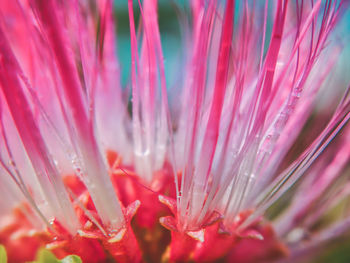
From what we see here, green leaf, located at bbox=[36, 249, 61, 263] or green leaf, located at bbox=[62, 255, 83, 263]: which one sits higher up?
green leaf, located at bbox=[36, 249, 61, 263]

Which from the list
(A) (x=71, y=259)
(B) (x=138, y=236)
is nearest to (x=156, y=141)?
(B) (x=138, y=236)

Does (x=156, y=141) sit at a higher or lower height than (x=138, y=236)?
higher

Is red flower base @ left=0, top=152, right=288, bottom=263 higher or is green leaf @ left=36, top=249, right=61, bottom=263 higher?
green leaf @ left=36, top=249, right=61, bottom=263

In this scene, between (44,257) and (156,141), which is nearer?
(44,257)

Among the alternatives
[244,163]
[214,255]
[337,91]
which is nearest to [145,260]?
[214,255]

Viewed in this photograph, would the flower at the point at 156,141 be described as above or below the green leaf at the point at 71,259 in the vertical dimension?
above

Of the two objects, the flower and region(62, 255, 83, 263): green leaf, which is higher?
the flower

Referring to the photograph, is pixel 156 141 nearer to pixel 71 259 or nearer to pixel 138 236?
pixel 138 236

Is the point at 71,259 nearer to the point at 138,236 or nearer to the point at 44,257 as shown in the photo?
→ the point at 44,257
